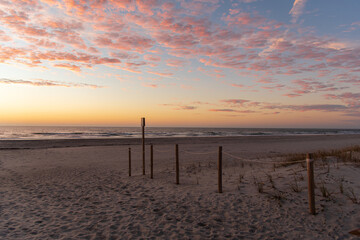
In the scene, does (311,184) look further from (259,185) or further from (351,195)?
(259,185)

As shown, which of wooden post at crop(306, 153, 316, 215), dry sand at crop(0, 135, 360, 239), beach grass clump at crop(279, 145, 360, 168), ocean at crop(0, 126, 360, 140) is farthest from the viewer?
ocean at crop(0, 126, 360, 140)

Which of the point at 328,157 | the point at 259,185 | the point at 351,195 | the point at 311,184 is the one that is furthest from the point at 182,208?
the point at 328,157

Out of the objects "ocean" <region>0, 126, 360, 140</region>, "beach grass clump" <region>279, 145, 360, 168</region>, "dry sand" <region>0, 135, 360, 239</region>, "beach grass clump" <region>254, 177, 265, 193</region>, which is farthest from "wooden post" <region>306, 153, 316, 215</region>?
"ocean" <region>0, 126, 360, 140</region>

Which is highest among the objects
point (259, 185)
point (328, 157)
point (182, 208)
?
point (328, 157)

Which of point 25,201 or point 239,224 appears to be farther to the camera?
point 25,201

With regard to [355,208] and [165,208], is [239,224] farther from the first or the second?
[355,208]

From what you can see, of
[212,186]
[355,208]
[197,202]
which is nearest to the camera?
[355,208]

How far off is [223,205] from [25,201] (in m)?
5.66

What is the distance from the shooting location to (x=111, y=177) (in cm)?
1055

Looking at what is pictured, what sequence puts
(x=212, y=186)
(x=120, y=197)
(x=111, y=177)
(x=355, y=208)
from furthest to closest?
(x=111, y=177), (x=212, y=186), (x=120, y=197), (x=355, y=208)

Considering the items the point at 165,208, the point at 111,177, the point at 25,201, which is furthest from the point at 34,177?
the point at 165,208

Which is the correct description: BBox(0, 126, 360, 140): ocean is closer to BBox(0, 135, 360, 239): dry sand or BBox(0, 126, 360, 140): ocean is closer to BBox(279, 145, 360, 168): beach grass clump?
BBox(0, 135, 360, 239): dry sand

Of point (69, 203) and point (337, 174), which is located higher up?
point (337, 174)

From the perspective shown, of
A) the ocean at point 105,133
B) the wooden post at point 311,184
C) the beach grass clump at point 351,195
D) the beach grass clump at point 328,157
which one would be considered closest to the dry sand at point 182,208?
the beach grass clump at point 351,195
